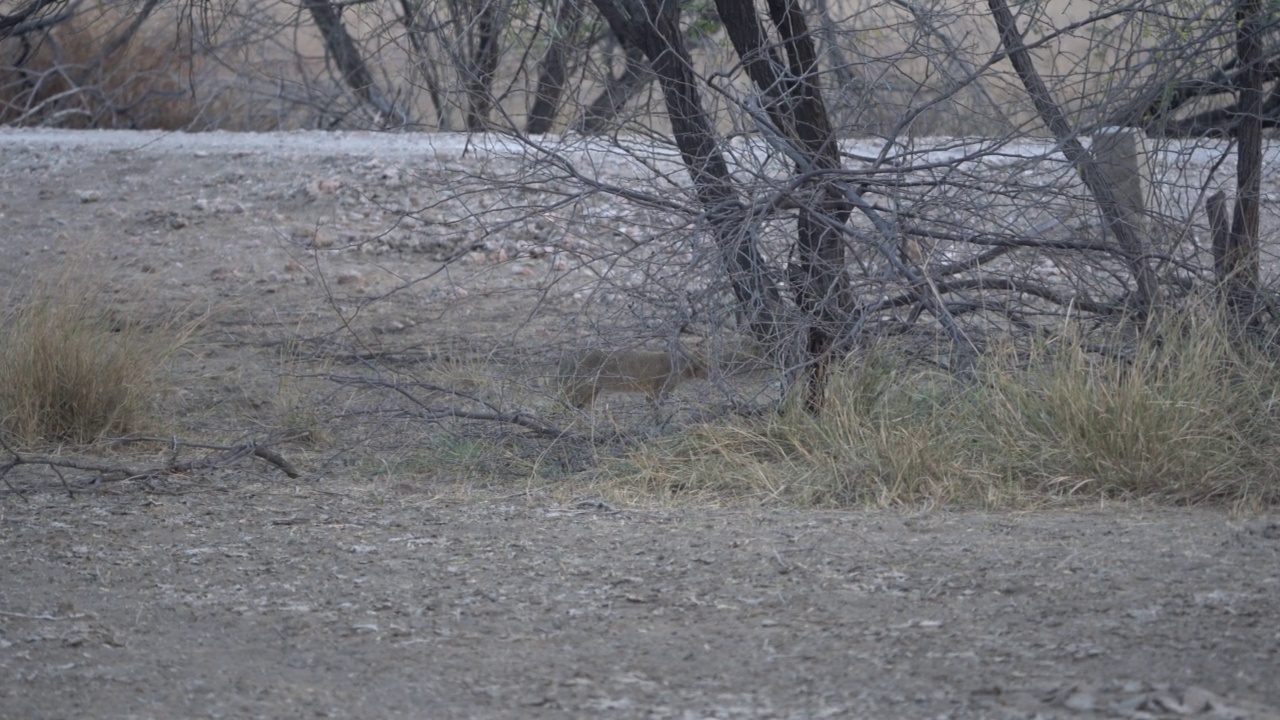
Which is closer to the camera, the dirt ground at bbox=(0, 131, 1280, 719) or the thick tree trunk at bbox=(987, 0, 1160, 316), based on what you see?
the dirt ground at bbox=(0, 131, 1280, 719)

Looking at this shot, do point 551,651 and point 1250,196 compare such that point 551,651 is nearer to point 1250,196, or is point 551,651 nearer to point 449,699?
point 449,699

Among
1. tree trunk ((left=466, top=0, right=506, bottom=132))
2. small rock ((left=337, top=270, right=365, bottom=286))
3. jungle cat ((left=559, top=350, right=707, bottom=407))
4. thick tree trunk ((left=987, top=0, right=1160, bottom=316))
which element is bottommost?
jungle cat ((left=559, top=350, right=707, bottom=407))

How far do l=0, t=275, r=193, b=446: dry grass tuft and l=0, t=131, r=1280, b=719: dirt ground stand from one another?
0.26m

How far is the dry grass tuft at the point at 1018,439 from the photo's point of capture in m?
4.13

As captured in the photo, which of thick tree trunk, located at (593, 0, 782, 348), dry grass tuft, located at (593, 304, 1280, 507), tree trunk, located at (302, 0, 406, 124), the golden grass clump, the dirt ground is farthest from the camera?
tree trunk, located at (302, 0, 406, 124)

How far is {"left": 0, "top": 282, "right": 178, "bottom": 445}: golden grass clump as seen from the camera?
17.3 feet

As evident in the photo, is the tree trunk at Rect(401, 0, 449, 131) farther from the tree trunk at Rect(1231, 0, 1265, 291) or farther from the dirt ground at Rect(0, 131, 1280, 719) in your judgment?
the tree trunk at Rect(1231, 0, 1265, 291)

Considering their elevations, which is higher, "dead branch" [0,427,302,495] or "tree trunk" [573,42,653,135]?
"tree trunk" [573,42,653,135]

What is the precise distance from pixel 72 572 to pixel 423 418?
1624 millimetres

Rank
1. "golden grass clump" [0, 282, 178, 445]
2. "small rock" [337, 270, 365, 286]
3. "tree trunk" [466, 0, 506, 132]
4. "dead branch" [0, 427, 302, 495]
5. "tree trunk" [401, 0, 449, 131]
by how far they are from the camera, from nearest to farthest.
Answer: "dead branch" [0, 427, 302, 495] < "tree trunk" [401, 0, 449, 131] < "tree trunk" [466, 0, 506, 132] < "golden grass clump" [0, 282, 178, 445] < "small rock" [337, 270, 365, 286]

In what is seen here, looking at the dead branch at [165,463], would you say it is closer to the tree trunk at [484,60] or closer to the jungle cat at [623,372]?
the jungle cat at [623,372]

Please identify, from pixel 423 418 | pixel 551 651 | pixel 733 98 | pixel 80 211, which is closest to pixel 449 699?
pixel 551 651

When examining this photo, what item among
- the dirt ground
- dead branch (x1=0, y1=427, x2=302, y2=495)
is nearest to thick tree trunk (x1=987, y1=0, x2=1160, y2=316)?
the dirt ground

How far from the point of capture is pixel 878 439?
435cm
